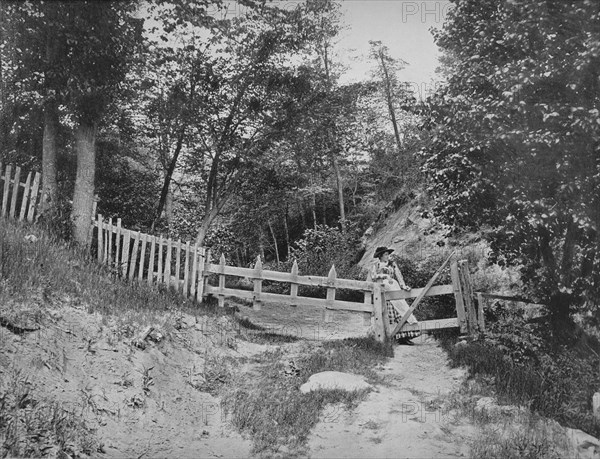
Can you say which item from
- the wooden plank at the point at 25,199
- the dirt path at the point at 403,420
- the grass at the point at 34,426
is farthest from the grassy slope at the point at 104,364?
the wooden plank at the point at 25,199

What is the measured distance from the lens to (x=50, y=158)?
1027 centimetres

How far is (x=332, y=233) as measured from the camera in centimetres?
2155

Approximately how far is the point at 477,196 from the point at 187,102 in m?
9.95

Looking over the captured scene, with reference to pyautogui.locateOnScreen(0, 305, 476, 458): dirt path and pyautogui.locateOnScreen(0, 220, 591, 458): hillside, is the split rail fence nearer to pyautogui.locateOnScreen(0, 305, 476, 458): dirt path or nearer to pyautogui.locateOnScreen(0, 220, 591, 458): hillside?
pyautogui.locateOnScreen(0, 220, 591, 458): hillside

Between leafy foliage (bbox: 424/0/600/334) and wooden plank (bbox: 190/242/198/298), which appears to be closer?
leafy foliage (bbox: 424/0/600/334)

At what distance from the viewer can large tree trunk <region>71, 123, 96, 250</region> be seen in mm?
9914

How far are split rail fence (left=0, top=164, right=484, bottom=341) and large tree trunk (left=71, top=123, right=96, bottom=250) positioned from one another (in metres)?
0.28

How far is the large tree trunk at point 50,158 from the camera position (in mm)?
10055

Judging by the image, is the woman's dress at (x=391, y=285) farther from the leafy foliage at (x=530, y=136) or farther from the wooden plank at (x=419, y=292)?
the leafy foliage at (x=530, y=136)

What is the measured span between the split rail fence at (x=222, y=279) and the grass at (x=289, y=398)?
1149 mm

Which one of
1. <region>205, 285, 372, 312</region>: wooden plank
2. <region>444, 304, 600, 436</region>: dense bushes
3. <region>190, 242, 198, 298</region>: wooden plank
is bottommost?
<region>444, 304, 600, 436</region>: dense bushes

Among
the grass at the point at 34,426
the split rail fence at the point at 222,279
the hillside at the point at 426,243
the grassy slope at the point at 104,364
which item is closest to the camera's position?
the grass at the point at 34,426

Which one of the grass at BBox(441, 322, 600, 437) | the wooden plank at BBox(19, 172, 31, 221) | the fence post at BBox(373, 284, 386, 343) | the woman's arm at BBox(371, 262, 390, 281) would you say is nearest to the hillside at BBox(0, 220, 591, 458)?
the grass at BBox(441, 322, 600, 437)

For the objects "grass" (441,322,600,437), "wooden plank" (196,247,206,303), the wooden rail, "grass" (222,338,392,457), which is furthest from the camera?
"wooden plank" (196,247,206,303)
